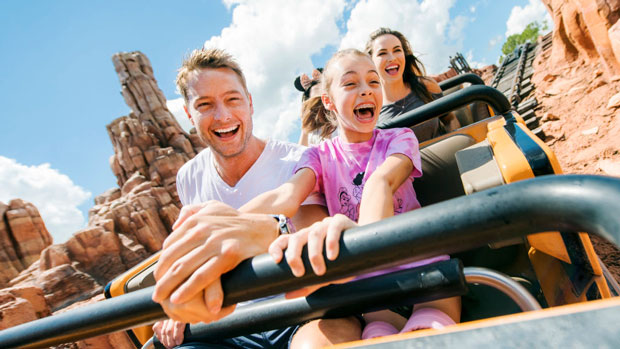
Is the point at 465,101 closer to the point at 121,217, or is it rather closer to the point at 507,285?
the point at 507,285

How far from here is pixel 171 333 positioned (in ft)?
3.50

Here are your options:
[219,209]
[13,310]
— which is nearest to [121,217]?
[13,310]

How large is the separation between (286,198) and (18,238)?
1067 inches

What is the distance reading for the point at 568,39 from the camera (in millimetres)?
8766

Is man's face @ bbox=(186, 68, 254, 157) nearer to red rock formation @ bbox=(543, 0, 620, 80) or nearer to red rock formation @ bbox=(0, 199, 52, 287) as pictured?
red rock formation @ bbox=(543, 0, 620, 80)

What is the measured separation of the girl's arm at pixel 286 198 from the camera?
123 centimetres

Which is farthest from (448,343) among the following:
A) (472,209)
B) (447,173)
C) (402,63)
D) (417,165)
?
(402,63)

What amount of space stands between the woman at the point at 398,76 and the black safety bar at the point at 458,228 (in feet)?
7.59

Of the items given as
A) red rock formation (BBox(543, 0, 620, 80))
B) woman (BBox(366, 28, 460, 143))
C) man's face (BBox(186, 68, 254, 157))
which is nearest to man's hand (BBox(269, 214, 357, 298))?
man's face (BBox(186, 68, 254, 157))

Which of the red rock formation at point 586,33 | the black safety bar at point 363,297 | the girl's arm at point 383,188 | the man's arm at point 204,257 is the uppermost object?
the red rock formation at point 586,33

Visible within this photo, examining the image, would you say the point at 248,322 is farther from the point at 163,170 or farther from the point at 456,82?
the point at 163,170

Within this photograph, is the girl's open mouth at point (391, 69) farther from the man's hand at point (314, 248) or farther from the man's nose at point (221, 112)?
the man's hand at point (314, 248)

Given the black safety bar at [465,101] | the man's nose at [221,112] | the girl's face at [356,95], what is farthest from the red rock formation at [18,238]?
the black safety bar at [465,101]

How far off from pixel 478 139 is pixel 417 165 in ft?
1.51
